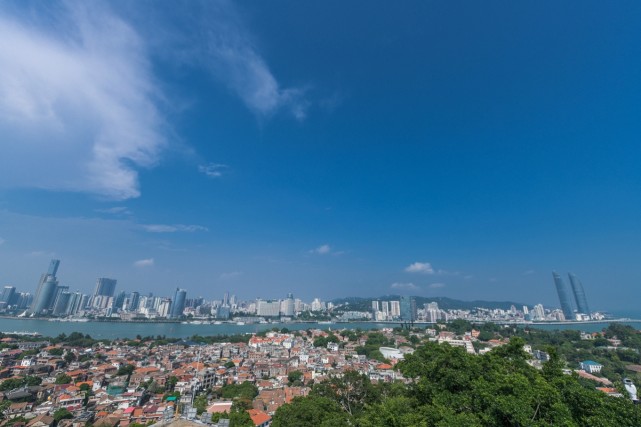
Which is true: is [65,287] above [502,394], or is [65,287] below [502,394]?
above

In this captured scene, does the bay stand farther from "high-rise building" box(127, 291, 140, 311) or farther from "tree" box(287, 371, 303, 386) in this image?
"tree" box(287, 371, 303, 386)

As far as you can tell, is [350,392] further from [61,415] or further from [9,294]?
[9,294]

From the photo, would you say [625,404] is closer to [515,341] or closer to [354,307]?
[515,341]

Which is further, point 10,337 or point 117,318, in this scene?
point 117,318

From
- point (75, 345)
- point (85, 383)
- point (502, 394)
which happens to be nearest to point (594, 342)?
point (502, 394)

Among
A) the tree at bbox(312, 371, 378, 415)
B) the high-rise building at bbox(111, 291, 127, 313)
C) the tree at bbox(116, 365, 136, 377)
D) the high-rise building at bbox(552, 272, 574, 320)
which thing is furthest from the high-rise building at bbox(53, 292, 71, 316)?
→ the high-rise building at bbox(552, 272, 574, 320)

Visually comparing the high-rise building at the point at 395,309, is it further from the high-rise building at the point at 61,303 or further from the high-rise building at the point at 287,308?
the high-rise building at the point at 61,303
